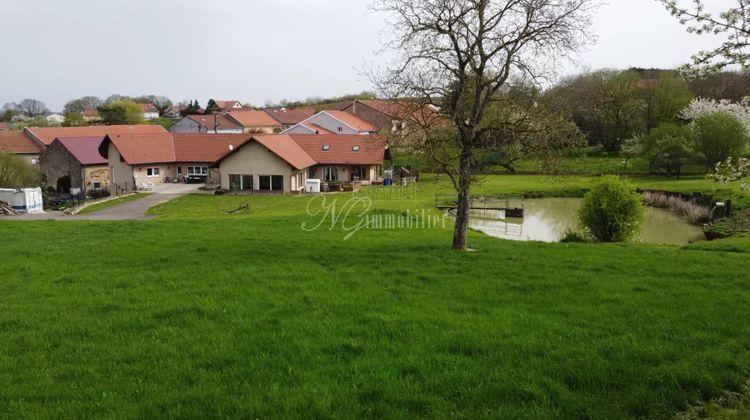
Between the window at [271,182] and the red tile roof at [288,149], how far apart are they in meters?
1.74

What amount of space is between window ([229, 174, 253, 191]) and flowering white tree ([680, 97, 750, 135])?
131 feet

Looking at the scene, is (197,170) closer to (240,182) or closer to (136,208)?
(240,182)

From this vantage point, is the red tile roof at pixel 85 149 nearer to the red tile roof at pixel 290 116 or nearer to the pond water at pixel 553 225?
the pond water at pixel 553 225

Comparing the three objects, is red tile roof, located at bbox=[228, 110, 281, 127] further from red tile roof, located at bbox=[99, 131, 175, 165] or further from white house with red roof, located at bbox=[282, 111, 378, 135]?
red tile roof, located at bbox=[99, 131, 175, 165]

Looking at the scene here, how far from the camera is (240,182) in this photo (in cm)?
4203

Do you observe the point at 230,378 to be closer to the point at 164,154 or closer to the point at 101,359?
the point at 101,359

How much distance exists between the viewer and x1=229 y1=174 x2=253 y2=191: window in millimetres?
41906

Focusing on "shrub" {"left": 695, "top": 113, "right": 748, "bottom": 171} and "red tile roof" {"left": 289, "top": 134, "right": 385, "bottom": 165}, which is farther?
"red tile roof" {"left": 289, "top": 134, "right": 385, "bottom": 165}

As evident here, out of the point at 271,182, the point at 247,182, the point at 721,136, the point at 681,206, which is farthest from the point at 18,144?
the point at 721,136

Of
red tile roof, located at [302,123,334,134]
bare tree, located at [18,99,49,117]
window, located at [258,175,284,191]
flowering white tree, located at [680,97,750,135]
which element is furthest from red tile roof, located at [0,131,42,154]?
bare tree, located at [18,99,49,117]

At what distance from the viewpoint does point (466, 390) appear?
19.0ft

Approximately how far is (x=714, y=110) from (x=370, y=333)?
5474cm

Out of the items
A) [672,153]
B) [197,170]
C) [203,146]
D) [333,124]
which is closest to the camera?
[672,153]

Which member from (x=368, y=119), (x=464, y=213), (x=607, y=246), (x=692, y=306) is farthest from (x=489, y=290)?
(x=368, y=119)
